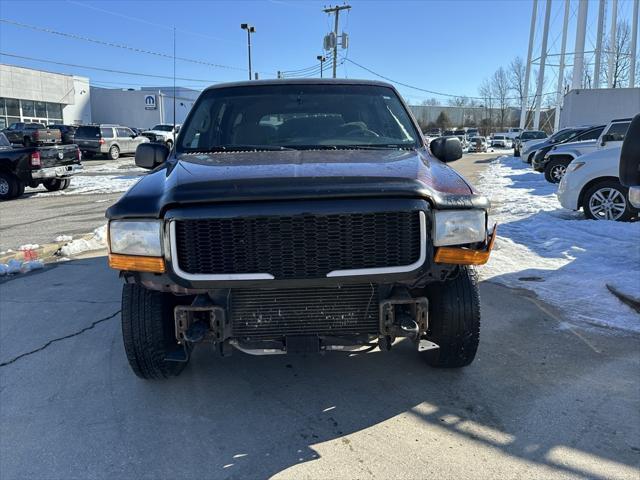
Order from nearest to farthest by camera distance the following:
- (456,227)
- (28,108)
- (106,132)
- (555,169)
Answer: (456,227) < (555,169) < (106,132) < (28,108)

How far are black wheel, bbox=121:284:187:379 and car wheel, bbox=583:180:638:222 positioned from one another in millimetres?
7984

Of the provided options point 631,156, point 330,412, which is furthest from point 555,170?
point 330,412

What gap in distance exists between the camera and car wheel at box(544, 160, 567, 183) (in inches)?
583

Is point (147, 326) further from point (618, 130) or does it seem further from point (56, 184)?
point (56, 184)

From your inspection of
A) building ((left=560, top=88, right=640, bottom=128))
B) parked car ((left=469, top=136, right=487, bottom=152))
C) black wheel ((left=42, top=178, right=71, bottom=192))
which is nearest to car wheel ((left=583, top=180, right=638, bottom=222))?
black wheel ((left=42, top=178, right=71, bottom=192))

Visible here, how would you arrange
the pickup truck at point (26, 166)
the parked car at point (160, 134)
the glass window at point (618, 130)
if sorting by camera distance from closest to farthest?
the glass window at point (618, 130) < the pickup truck at point (26, 166) < the parked car at point (160, 134)

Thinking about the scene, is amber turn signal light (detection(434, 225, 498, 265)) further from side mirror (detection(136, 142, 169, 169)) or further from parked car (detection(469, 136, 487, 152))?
parked car (detection(469, 136, 487, 152))

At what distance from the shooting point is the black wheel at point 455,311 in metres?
2.93

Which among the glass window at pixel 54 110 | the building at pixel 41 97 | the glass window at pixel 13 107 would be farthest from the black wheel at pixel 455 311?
the glass window at pixel 54 110

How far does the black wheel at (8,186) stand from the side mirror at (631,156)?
1369cm

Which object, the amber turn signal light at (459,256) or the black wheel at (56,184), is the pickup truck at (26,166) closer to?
the black wheel at (56,184)

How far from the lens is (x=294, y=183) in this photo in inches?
100.0

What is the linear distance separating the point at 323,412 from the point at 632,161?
273 cm

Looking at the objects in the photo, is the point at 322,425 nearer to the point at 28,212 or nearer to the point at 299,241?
the point at 299,241
